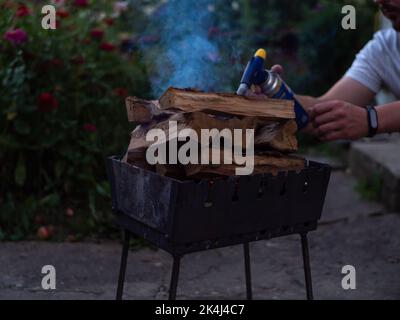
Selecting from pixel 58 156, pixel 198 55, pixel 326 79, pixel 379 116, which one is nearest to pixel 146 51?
pixel 58 156

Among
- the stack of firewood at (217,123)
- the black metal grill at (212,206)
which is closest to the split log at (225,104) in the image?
the stack of firewood at (217,123)

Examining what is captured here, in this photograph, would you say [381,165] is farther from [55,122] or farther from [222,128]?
[222,128]

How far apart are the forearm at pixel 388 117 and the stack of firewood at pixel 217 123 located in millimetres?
459

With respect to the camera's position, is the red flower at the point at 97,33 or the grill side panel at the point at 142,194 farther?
the red flower at the point at 97,33

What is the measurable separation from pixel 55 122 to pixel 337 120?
2140 millimetres

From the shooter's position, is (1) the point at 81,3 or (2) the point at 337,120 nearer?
(2) the point at 337,120

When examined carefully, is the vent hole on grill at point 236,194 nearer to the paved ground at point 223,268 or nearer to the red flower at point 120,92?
the paved ground at point 223,268

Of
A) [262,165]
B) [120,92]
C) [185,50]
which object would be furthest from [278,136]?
[120,92]

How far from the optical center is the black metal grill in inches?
79.6

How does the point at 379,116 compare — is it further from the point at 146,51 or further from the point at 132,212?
the point at 146,51

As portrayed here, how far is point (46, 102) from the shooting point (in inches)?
151

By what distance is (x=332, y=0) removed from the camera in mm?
7309

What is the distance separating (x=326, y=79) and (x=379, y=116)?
4474 mm

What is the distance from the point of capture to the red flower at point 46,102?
3.82 m
